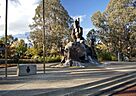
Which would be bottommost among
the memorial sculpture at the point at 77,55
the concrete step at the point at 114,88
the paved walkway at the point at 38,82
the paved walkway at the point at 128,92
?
the paved walkway at the point at 128,92

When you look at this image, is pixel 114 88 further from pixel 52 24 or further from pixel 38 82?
pixel 52 24

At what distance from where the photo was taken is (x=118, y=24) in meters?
60.2

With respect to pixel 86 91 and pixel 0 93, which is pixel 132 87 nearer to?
pixel 86 91

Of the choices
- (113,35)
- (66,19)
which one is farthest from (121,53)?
(66,19)

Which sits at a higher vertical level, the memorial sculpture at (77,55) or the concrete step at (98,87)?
the memorial sculpture at (77,55)

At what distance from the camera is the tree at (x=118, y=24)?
58.9 meters

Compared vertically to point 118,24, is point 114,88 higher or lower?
lower

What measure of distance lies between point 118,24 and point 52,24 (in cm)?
1299

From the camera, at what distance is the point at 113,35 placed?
61.3 m

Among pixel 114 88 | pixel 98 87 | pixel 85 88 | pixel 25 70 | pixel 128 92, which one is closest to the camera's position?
pixel 85 88

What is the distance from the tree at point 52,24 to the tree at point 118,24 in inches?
287

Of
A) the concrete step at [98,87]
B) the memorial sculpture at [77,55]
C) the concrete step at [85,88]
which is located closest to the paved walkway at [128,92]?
the concrete step at [98,87]

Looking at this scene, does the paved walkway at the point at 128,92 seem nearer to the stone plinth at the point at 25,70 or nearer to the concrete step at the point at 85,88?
the concrete step at the point at 85,88

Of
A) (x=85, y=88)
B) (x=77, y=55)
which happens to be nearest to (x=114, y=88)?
(x=85, y=88)
